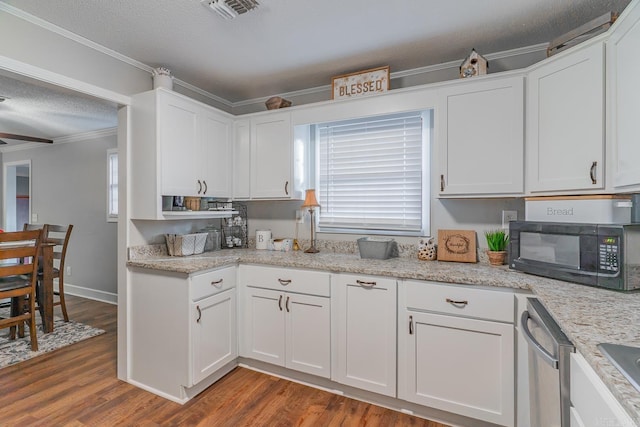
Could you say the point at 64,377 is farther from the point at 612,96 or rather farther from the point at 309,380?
the point at 612,96

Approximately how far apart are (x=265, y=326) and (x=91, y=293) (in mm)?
3494

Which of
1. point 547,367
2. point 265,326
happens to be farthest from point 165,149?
point 547,367

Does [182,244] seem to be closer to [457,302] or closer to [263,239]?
[263,239]

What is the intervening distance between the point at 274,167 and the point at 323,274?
111 cm

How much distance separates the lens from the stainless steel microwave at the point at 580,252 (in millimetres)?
1439

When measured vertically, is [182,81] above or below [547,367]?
above

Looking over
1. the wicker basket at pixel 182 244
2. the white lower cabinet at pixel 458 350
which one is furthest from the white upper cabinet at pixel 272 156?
the white lower cabinet at pixel 458 350

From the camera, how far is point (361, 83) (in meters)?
2.48

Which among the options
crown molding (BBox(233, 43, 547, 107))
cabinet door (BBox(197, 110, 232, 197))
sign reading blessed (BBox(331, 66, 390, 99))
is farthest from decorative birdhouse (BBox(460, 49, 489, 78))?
cabinet door (BBox(197, 110, 232, 197))

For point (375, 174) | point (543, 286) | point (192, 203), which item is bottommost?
point (543, 286)

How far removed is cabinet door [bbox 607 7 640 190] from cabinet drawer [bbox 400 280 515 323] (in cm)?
79

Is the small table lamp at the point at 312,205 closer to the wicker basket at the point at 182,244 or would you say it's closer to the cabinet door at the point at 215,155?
the cabinet door at the point at 215,155

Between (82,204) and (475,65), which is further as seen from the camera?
(82,204)

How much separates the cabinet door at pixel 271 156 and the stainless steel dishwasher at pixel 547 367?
1.93m
